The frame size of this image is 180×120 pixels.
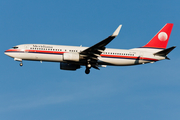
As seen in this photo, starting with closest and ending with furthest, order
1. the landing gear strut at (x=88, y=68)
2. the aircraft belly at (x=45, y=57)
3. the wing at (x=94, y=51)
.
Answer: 1. the wing at (x=94, y=51)
2. the aircraft belly at (x=45, y=57)
3. the landing gear strut at (x=88, y=68)

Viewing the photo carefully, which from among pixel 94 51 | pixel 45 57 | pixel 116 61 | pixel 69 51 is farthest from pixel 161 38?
pixel 45 57

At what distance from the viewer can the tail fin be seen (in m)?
51.9

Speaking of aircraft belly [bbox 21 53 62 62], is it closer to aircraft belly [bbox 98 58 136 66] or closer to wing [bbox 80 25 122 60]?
wing [bbox 80 25 122 60]

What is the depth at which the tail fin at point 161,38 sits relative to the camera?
51.9m

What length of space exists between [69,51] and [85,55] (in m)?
2.72

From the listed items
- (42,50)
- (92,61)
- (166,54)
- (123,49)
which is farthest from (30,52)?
(166,54)

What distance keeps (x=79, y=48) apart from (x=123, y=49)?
23.5 feet

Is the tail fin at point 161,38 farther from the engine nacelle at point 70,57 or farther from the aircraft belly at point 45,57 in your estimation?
the aircraft belly at point 45,57

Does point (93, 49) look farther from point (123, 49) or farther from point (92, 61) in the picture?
point (123, 49)

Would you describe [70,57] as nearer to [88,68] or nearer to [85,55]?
[85,55]

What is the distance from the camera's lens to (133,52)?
49469 mm

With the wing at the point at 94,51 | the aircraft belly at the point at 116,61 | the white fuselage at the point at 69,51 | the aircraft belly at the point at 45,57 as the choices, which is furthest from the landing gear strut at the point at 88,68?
the aircraft belly at the point at 45,57

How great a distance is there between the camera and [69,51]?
47625mm

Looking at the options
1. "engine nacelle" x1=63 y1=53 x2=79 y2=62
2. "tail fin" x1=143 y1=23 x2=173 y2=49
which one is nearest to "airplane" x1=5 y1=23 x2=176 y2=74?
"engine nacelle" x1=63 y1=53 x2=79 y2=62
